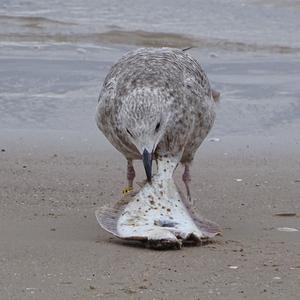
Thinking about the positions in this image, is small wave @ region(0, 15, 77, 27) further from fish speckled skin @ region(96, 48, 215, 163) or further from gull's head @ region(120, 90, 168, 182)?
gull's head @ region(120, 90, 168, 182)

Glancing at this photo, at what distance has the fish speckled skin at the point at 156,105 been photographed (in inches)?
237

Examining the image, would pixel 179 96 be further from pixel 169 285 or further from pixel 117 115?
Result: pixel 169 285

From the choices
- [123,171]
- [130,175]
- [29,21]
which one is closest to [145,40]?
[29,21]

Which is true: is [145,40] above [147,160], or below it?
below

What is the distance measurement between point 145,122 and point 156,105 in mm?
180

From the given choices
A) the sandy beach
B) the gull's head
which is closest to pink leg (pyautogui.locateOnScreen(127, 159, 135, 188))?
the sandy beach

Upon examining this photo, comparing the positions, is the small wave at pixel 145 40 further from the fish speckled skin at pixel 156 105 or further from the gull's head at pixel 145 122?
the gull's head at pixel 145 122

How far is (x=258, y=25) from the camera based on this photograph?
16547mm

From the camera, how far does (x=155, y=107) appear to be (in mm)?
6039

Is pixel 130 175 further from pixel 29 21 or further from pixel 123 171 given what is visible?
pixel 29 21

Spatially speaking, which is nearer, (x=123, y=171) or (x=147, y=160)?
(x=147, y=160)

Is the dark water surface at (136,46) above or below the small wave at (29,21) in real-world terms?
above

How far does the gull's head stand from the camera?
19.5 ft

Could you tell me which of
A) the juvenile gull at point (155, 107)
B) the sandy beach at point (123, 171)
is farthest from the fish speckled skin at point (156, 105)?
the sandy beach at point (123, 171)
